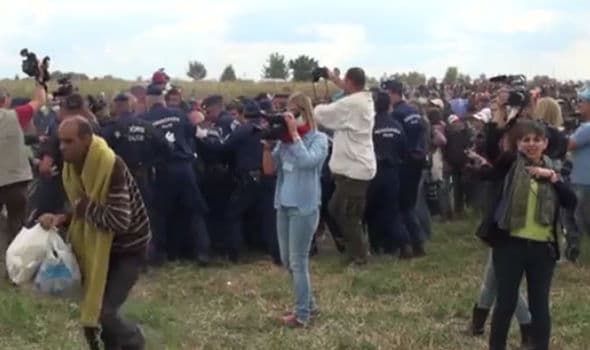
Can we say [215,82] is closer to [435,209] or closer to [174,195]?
[435,209]

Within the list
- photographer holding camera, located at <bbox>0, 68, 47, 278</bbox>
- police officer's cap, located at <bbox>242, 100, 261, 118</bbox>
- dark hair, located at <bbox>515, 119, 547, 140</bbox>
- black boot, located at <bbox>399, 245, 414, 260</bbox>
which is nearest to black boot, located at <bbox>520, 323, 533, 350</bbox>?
dark hair, located at <bbox>515, 119, 547, 140</bbox>

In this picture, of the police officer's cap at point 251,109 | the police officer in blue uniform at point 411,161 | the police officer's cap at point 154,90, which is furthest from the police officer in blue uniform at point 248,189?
the police officer in blue uniform at point 411,161

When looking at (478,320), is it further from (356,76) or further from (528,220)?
(356,76)

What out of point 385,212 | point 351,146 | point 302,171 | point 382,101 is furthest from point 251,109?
point 302,171

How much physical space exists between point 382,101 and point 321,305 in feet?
9.89

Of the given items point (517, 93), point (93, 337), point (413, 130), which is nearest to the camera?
point (93, 337)

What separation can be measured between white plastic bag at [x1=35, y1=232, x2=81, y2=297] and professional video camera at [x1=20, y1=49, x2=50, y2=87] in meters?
2.66

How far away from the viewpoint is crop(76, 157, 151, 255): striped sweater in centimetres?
654

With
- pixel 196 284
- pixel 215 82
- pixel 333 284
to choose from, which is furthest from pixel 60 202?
pixel 215 82

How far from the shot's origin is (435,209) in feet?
50.8

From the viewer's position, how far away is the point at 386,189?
40.2 feet

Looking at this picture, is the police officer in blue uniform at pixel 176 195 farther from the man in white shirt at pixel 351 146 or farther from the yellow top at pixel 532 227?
the yellow top at pixel 532 227

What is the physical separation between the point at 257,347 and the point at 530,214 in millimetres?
2357

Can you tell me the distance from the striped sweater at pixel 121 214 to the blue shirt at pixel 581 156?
5.79 meters
